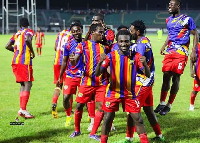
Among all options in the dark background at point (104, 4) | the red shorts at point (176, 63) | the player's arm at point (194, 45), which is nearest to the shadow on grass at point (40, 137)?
the red shorts at point (176, 63)

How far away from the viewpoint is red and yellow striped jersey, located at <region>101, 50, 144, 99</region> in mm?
5363

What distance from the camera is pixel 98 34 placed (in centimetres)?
652

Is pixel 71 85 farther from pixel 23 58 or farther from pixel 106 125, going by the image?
pixel 106 125

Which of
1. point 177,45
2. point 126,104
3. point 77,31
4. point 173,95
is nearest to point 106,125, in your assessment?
point 126,104

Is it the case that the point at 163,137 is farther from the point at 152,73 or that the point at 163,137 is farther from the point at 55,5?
the point at 55,5

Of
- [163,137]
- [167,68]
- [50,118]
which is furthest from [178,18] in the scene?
[50,118]

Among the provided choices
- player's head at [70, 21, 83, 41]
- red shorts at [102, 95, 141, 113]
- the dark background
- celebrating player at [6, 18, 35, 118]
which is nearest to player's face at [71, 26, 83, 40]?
player's head at [70, 21, 83, 41]

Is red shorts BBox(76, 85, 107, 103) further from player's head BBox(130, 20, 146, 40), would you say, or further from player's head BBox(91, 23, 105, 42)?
player's head BBox(130, 20, 146, 40)

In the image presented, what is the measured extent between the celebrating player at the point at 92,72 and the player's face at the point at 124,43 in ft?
3.68

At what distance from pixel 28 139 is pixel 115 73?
7.69ft

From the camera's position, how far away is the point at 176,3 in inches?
302

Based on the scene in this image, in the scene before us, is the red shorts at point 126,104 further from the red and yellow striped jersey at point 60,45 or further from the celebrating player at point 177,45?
the red and yellow striped jersey at point 60,45

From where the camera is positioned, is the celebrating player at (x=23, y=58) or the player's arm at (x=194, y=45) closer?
the player's arm at (x=194, y=45)

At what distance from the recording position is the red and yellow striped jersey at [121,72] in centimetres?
536
